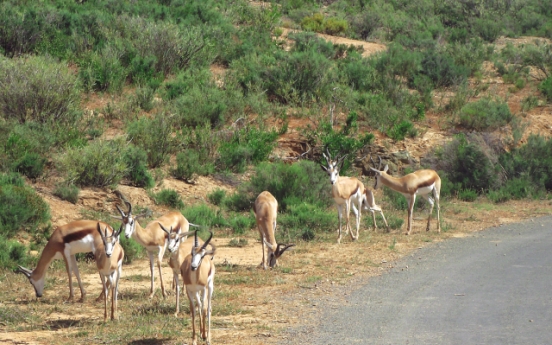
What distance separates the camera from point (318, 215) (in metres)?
18.8

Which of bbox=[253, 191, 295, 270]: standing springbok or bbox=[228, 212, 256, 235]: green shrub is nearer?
bbox=[253, 191, 295, 270]: standing springbok

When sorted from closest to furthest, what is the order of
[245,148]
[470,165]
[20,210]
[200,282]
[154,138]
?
[200,282], [20,210], [154,138], [245,148], [470,165]

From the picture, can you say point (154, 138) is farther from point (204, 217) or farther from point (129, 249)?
point (129, 249)

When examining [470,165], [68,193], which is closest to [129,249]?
[68,193]

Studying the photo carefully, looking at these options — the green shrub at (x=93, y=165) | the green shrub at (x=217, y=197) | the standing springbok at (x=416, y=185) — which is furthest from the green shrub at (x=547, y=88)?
the green shrub at (x=93, y=165)

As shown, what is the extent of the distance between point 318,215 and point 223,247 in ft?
9.31

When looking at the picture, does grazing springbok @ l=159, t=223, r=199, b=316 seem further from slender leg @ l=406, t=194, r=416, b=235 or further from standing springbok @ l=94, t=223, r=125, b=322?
slender leg @ l=406, t=194, r=416, b=235

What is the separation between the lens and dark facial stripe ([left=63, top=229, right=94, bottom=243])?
41.0 feet

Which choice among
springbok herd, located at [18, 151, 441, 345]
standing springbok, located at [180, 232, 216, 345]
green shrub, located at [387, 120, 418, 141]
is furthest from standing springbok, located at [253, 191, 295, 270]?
green shrub, located at [387, 120, 418, 141]

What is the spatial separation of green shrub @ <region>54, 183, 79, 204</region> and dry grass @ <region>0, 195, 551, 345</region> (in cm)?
379

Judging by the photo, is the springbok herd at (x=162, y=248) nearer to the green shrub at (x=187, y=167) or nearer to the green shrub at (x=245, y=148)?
the green shrub at (x=187, y=167)

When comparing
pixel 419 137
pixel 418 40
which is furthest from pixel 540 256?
pixel 418 40

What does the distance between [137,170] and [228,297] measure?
9.42 meters

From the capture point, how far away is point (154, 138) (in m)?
22.7
